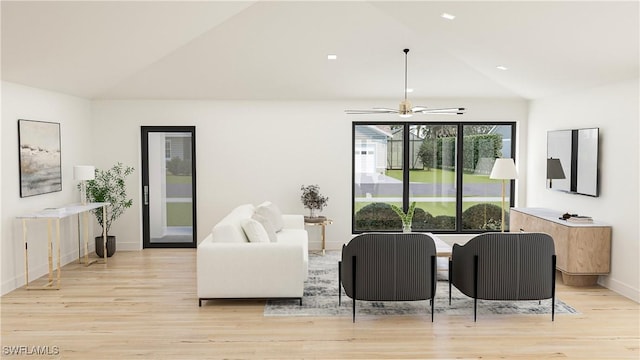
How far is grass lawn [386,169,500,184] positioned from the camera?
Result: 27.7 ft

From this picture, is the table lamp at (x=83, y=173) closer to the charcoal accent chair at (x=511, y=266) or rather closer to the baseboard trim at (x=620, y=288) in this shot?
the charcoal accent chair at (x=511, y=266)

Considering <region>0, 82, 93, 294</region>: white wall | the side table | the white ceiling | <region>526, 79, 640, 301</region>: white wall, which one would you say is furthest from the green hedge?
<region>0, 82, 93, 294</region>: white wall

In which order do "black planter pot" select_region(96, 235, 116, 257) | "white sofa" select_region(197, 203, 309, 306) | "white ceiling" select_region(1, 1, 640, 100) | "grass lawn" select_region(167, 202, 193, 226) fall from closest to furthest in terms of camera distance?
"white ceiling" select_region(1, 1, 640, 100) < "white sofa" select_region(197, 203, 309, 306) < "black planter pot" select_region(96, 235, 116, 257) < "grass lawn" select_region(167, 202, 193, 226)

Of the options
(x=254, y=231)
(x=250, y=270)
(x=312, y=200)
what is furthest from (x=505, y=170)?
(x=250, y=270)

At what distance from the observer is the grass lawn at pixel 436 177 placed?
844 cm

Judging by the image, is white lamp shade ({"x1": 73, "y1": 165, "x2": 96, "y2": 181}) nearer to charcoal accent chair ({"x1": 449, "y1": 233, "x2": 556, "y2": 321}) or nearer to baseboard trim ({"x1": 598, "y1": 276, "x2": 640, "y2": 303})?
charcoal accent chair ({"x1": 449, "y1": 233, "x2": 556, "y2": 321})

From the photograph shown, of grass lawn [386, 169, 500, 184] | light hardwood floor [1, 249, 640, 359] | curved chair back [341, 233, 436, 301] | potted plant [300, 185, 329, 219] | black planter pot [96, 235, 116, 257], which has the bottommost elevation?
light hardwood floor [1, 249, 640, 359]

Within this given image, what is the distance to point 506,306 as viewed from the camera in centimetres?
518

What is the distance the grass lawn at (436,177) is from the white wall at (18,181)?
480cm

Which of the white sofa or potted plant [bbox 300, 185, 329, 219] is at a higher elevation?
potted plant [bbox 300, 185, 329, 219]

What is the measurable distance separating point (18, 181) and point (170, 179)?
8.42ft

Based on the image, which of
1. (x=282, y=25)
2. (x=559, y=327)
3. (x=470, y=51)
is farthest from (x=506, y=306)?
(x=282, y=25)

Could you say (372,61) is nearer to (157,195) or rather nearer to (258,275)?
(258,275)

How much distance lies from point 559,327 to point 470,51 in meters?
3.26
